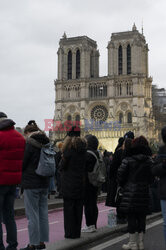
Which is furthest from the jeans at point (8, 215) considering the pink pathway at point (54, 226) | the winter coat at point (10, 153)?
the pink pathway at point (54, 226)

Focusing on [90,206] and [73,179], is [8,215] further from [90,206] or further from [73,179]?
[90,206]

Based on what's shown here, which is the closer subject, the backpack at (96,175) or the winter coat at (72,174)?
the winter coat at (72,174)

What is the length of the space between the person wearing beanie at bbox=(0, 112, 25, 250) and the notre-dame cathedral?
56.5 metres

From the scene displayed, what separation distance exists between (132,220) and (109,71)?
60947 mm

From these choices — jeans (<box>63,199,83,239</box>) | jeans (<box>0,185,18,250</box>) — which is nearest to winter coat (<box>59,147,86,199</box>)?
jeans (<box>63,199,83,239</box>)

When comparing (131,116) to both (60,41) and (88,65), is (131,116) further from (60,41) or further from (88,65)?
(60,41)

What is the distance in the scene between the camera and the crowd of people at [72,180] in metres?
5.48

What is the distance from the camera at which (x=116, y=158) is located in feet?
25.6

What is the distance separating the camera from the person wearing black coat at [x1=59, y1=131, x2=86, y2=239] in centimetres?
666

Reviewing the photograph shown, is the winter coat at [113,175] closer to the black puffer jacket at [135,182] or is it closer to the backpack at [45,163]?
the black puffer jacket at [135,182]

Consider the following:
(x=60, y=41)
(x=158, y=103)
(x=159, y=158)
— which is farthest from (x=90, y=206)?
(x=158, y=103)

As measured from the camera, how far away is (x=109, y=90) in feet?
215

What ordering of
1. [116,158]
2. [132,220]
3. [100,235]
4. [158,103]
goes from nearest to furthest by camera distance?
[132,220]
[100,235]
[116,158]
[158,103]

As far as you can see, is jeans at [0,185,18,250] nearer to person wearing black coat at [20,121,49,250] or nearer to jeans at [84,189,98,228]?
person wearing black coat at [20,121,49,250]
